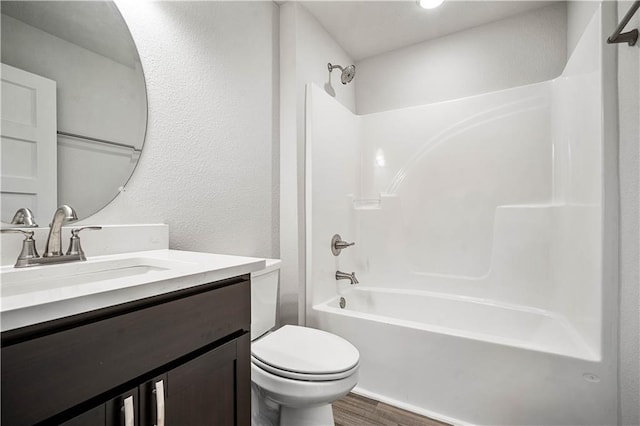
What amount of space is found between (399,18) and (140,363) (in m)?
2.46

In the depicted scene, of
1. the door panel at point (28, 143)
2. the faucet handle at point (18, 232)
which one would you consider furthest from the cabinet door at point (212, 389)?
Result: the door panel at point (28, 143)

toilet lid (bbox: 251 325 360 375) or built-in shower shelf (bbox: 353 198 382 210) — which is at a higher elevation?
built-in shower shelf (bbox: 353 198 382 210)

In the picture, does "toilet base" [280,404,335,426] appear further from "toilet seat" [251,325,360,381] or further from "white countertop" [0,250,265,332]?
"white countertop" [0,250,265,332]

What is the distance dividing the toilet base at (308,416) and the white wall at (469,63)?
2308 millimetres

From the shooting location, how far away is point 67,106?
3.22 ft

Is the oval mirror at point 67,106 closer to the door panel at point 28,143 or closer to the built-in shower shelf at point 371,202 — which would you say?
the door panel at point 28,143

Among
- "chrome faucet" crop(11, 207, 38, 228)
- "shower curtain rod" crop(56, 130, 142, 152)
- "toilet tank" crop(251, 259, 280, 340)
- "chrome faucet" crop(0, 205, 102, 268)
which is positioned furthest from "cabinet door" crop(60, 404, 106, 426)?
"shower curtain rod" crop(56, 130, 142, 152)

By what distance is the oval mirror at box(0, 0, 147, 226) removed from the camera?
2.82ft

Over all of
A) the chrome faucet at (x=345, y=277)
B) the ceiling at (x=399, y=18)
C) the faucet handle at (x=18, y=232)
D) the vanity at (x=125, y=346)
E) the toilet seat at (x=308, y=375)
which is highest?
the ceiling at (x=399, y=18)

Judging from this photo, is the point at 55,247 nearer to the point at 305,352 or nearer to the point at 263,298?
the point at 263,298

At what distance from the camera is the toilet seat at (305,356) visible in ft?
3.79

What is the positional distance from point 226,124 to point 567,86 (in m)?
1.97

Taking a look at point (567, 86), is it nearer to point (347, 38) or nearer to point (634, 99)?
point (634, 99)

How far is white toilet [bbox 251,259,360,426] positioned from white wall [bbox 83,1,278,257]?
388 mm
